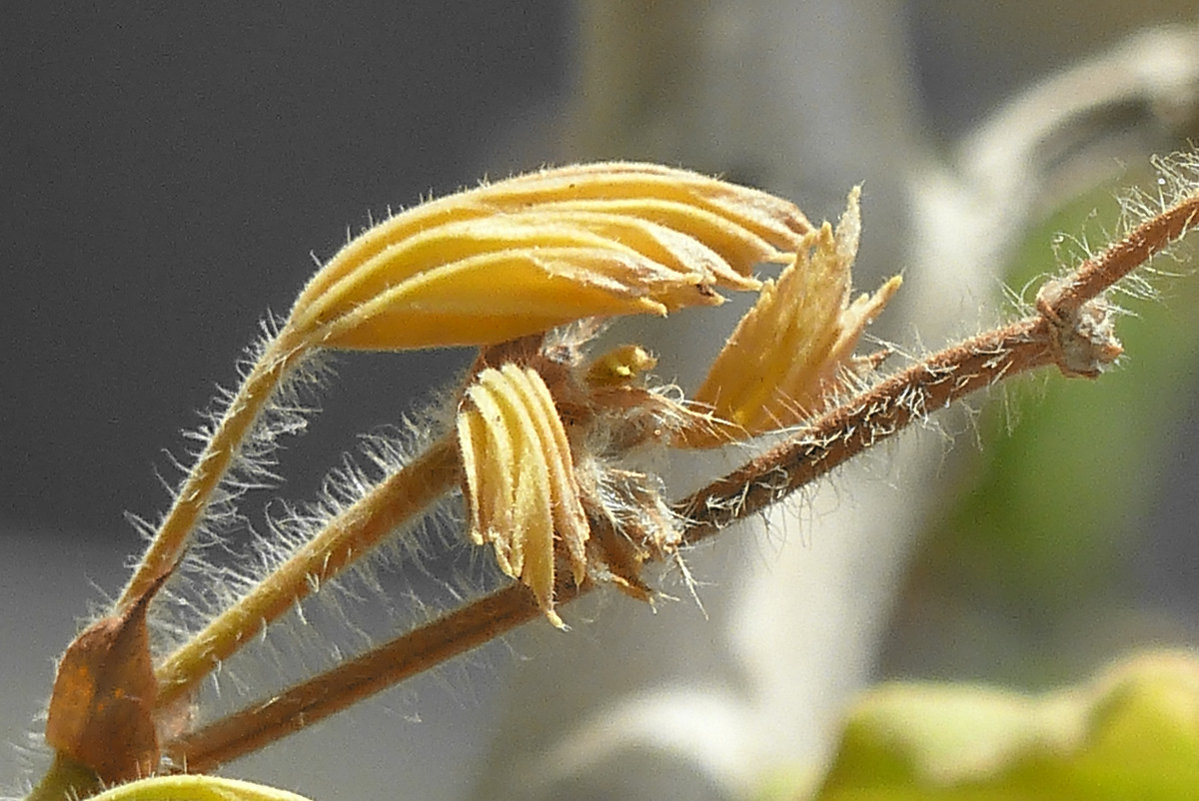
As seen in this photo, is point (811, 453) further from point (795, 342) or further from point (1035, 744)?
point (1035, 744)

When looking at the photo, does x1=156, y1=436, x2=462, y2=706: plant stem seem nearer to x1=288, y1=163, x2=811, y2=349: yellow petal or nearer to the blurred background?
x1=288, y1=163, x2=811, y2=349: yellow petal

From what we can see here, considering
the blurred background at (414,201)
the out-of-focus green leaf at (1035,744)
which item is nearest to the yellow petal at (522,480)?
the out-of-focus green leaf at (1035,744)

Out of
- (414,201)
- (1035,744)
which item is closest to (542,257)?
(1035,744)

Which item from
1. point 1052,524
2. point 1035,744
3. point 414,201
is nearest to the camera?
point 1035,744

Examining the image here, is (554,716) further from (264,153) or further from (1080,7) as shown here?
(1080,7)

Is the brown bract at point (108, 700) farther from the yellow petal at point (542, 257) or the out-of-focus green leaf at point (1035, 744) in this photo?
the out-of-focus green leaf at point (1035, 744)

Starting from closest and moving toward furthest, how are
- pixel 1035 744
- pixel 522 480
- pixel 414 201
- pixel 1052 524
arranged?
pixel 522 480 < pixel 1035 744 < pixel 414 201 < pixel 1052 524
